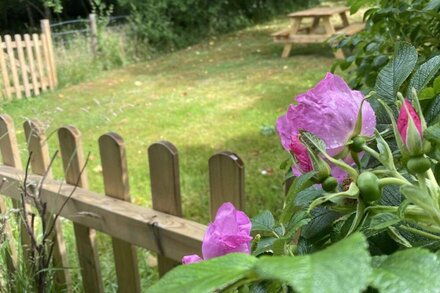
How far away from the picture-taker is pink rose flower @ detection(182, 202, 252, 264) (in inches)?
19.4

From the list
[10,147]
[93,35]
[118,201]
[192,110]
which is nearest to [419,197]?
[118,201]

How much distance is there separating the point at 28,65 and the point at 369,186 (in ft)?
25.8

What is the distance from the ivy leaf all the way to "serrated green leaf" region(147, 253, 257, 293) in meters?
0.30

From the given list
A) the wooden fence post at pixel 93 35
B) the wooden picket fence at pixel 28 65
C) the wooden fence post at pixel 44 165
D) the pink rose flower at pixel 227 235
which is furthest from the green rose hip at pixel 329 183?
the wooden fence post at pixel 93 35

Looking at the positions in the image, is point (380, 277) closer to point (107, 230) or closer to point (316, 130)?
point (316, 130)

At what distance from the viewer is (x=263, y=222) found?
1.94ft

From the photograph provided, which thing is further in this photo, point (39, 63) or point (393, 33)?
point (39, 63)

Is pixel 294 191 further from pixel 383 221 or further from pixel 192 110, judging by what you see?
pixel 192 110

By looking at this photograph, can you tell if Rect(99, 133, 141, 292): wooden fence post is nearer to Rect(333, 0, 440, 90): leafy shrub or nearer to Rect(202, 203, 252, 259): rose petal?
Rect(333, 0, 440, 90): leafy shrub

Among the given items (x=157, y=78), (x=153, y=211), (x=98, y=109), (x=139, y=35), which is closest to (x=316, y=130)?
(x=153, y=211)

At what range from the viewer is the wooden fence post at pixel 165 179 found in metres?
1.50

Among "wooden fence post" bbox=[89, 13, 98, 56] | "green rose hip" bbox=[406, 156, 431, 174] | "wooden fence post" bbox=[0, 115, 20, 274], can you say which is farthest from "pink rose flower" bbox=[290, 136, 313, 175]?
"wooden fence post" bbox=[89, 13, 98, 56]

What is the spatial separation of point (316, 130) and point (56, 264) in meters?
1.76

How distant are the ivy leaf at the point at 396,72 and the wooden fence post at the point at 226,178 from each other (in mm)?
834
